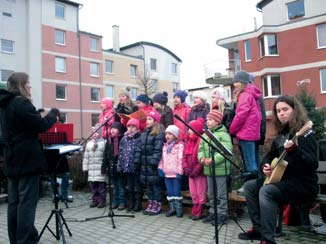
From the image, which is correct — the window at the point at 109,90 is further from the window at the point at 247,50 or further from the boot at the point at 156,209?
the boot at the point at 156,209

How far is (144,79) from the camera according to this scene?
49500mm

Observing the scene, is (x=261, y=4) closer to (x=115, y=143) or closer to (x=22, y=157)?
(x=115, y=143)

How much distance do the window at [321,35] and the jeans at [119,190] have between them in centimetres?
2750

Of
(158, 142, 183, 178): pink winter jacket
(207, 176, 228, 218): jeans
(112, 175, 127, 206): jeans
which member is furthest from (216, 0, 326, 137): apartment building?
(207, 176, 228, 218): jeans

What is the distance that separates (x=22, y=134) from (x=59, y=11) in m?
40.8

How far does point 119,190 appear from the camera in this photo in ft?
25.1

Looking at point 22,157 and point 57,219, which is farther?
point 57,219

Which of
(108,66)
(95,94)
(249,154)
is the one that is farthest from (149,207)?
(108,66)

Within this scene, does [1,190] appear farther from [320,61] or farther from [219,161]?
[320,61]

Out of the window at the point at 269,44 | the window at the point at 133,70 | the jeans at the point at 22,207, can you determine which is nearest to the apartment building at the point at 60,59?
the window at the point at 133,70

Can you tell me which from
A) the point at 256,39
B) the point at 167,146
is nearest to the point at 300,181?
the point at 167,146

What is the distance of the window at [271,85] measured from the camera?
32.6 metres

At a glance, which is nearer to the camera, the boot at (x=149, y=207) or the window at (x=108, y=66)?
the boot at (x=149, y=207)

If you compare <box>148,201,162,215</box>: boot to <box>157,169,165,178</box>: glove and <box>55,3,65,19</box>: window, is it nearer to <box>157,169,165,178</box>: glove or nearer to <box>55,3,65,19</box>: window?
<box>157,169,165,178</box>: glove
